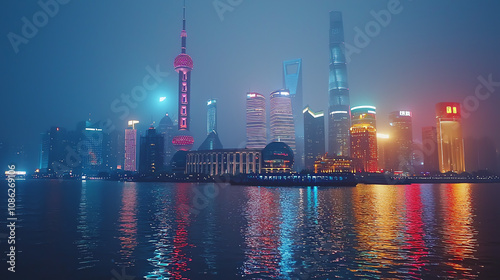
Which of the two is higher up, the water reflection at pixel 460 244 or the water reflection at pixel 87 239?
the water reflection at pixel 87 239

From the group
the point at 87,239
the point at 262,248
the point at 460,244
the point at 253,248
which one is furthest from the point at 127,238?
the point at 460,244

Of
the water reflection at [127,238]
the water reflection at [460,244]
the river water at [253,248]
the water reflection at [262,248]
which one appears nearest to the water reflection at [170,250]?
the river water at [253,248]

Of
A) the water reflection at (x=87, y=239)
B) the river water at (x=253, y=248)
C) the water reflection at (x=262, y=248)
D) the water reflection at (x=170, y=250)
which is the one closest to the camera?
the water reflection at (x=170, y=250)

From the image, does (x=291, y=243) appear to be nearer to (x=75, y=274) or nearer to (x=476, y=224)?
(x=75, y=274)

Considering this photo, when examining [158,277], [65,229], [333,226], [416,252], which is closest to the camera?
[158,277]

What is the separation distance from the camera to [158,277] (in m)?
23.3

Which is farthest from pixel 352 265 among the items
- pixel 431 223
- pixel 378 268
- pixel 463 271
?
pixel 431 223

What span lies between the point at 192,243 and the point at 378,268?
17.1m

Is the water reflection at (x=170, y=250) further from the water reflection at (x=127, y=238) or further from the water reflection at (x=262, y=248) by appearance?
the water reflection at (x=262, y=248)

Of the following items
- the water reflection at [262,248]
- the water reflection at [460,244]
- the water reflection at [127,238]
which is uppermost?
the water reflection at [127,238]

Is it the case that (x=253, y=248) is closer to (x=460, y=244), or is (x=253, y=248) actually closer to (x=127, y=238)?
(x=127, y=238)

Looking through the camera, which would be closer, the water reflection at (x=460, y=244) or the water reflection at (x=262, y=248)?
the water reflection at (x=460, y=244)

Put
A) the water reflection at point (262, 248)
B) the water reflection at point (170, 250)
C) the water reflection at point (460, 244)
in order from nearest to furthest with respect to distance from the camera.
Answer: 1. the water reflection at point (170, 250)
2. the water reflection at point (460, 244)
3. the water reflection at point (262, 248)

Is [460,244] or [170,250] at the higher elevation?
[170,250]
